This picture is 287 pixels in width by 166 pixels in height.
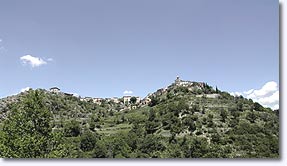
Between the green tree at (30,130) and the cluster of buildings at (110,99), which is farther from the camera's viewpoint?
the cluster of buildings at (110,99)

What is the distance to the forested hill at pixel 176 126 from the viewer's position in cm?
1358

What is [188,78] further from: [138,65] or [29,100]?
[29,100]

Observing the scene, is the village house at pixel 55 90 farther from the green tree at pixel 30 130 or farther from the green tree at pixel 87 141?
the green tree at pixel 30 130

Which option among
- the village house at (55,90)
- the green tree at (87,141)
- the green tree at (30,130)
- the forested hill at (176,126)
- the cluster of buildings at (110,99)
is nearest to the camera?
the green tree at (30,130)

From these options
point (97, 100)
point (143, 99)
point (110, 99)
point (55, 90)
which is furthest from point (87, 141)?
point (110, 99)

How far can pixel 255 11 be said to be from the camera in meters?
4.67

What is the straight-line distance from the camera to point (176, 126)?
55.7ft

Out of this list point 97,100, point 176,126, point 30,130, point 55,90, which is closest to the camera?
point 30,130

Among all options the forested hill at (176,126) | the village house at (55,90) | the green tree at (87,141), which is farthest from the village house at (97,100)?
the green tree at (87,141)

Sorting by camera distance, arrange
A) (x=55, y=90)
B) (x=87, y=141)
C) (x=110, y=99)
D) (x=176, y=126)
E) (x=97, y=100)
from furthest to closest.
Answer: (x=110, y=99), (x=97, y=100), (x=55, y=90), (x=176, y=126), (x=87, y=141)

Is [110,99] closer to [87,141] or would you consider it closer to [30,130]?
[87,141]

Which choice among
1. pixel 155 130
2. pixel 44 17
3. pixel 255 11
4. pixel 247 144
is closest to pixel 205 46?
pixel 255 11

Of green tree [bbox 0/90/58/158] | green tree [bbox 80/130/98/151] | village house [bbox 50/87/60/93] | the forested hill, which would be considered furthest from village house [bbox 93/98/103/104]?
green tree [bbox 0/90/58/158]

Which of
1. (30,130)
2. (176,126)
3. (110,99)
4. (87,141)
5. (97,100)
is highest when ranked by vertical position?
(110,99)
